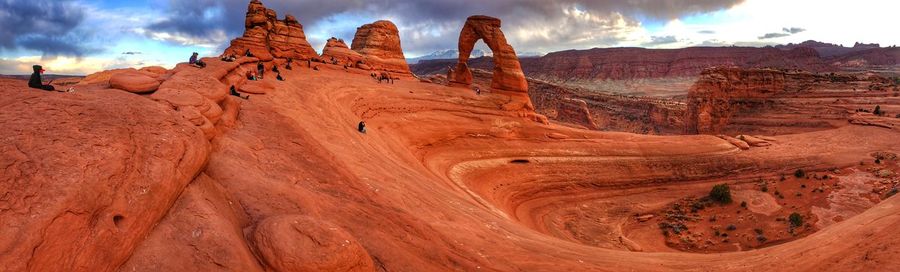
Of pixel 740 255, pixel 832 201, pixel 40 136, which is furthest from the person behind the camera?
pixel 832 201

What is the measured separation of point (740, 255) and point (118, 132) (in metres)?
12.9

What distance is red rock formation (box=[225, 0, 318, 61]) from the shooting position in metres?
35.7

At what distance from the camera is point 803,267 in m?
8.70

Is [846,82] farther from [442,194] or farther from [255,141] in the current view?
[255,141]

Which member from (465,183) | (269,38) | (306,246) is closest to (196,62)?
(465,183)

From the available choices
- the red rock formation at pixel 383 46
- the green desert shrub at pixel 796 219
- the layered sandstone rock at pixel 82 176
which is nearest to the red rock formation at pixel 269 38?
the red rock formation at pixel 383 46

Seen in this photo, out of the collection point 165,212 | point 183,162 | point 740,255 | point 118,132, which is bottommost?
point 740,255

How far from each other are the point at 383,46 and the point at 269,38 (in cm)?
1559

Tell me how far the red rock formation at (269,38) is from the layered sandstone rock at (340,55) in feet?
7.50

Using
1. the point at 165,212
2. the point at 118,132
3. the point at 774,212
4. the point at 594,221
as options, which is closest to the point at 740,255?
the point at 165,212

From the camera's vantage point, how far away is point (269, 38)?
38906 millimetres

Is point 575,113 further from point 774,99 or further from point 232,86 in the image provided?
point 232,86

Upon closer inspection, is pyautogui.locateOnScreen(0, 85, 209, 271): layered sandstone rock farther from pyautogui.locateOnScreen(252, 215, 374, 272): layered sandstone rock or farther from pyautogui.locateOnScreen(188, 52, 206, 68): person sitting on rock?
pyautogui.locateOnScreen(188, 52, 206, 68): person sitting on rock

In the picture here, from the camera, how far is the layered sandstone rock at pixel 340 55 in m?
43.6
